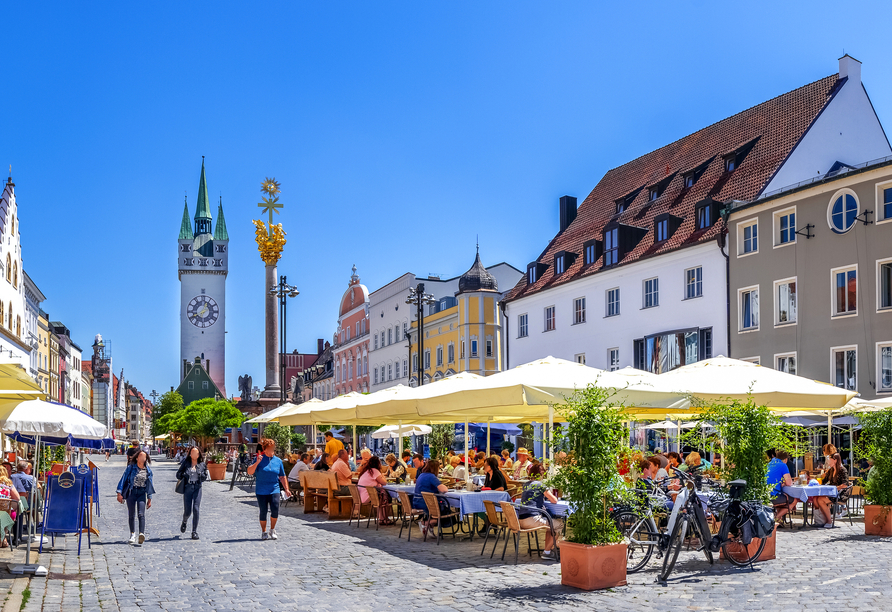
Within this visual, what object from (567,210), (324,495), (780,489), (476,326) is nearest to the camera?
(780,489)

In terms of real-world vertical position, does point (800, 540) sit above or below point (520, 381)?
below

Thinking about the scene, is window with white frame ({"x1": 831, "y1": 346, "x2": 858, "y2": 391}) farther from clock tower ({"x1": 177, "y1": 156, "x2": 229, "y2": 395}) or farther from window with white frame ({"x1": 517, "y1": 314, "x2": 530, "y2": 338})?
clock tower ({"x1": 177, "y1": 156, "x2": 229, "y2": 395})

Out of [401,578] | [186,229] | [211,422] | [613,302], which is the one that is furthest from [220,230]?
[401,578]

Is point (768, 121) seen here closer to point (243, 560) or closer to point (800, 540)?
point (800, 540)

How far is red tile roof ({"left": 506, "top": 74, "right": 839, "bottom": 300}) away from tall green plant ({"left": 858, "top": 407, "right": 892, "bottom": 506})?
19.8 m

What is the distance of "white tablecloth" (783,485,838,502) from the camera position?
16062 millimetres

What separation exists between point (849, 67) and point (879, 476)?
24.4 meters

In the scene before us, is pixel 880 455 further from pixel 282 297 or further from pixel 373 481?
pixel 282 297

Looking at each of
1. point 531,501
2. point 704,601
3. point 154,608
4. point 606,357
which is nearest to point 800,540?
point 531,501

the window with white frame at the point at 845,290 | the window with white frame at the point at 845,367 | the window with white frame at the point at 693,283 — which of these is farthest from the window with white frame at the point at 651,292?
the window with white frame at the point at 845,367

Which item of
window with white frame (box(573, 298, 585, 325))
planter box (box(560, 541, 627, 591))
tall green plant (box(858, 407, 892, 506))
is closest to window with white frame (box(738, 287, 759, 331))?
window with white frame (box(573, 298, 585, 325))

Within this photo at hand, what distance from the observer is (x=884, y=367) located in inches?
1105

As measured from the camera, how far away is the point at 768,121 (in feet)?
124

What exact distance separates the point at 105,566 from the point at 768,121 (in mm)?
32271
